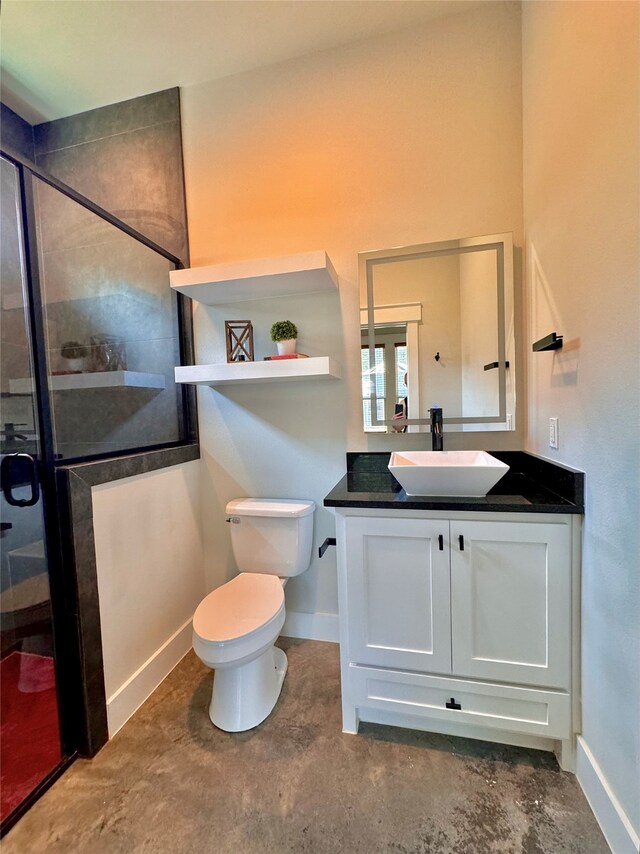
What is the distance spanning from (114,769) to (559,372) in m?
2.19

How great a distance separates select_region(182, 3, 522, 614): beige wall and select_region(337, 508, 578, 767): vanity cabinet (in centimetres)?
59

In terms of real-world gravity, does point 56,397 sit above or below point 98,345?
below

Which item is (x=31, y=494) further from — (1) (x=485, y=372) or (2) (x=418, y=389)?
(1) (x=485, y=372)

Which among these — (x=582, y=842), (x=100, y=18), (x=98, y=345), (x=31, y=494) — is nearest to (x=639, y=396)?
(x=582, y=842)

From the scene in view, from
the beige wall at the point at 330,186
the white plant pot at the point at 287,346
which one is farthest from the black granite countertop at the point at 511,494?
the white plant pot at the point at 287,346

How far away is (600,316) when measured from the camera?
1.05 meters

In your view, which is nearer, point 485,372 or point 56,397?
point 56,397

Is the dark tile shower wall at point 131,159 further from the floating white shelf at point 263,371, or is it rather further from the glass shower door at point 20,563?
the glass shower door at point 20,563

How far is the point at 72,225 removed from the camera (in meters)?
1.78

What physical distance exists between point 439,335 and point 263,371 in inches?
35.3

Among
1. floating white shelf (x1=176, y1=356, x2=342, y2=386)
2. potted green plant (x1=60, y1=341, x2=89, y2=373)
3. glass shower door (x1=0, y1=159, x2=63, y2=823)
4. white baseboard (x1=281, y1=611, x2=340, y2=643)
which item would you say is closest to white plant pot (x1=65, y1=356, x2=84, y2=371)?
potted green plant (x1=60, y1=341, x2=89, y2=373)

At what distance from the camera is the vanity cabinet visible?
123 cm

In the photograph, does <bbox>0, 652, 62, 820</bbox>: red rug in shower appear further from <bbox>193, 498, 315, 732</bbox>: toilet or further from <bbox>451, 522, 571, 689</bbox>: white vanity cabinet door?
<bbox>451, 522, 571, 689</bbox>: white vanity cabinet door

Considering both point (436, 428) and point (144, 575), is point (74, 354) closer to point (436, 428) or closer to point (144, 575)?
point (144, 575)
